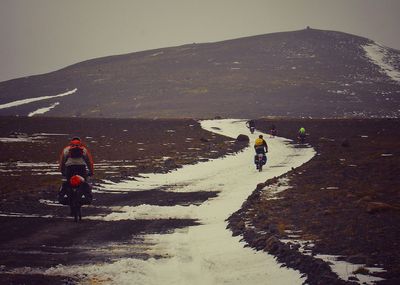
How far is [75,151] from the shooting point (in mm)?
16891

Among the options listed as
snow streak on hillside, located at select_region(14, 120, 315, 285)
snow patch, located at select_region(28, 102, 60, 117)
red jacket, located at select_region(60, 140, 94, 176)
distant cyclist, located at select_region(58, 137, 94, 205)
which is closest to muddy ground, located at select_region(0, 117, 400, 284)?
snow streak on hillside, located at select_region(14, 120, 315, 285)

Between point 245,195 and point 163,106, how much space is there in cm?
16647

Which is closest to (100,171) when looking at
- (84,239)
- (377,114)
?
(84,239)

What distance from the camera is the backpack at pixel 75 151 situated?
16.9 meters

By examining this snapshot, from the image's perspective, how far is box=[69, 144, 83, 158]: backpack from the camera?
16859 millimetres

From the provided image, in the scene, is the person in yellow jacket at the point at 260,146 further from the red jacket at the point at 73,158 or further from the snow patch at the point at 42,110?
the snow patch at the point at 42,110

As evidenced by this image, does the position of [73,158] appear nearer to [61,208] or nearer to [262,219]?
[61,208]

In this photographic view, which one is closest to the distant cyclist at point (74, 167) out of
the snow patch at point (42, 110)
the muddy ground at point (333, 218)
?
the muddy ground at point (333, 218)

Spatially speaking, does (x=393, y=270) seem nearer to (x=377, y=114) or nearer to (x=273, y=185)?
(x=273, y=185)

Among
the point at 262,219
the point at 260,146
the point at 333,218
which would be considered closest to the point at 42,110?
the point at 260,146

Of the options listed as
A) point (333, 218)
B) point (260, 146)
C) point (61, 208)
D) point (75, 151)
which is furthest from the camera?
point (260, 146)

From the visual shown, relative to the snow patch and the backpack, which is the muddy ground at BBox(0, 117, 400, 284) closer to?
the backpack

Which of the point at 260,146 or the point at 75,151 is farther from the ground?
the point at 75,151

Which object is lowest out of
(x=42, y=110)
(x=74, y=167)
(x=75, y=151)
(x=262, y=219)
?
(x=262, y=219)
